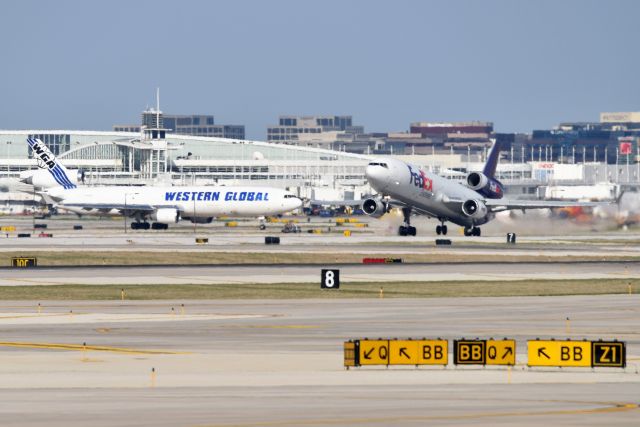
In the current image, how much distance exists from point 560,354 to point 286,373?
816 centimetres

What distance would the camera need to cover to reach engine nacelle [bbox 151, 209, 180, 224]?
14038cm

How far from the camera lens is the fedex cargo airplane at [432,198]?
11069 cm

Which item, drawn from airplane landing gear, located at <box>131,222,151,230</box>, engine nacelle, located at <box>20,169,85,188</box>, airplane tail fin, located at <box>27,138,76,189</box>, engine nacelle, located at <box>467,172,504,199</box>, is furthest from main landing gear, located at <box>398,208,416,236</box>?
engine nacelle, located at <box>20,169,85,188</box>

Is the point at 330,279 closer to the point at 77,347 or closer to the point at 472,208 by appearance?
the point at 77,347

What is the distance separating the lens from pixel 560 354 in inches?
1499

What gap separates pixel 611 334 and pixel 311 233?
277 ft

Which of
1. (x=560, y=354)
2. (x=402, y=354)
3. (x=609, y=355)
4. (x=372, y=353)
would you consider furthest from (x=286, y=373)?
(x=609, y=355)

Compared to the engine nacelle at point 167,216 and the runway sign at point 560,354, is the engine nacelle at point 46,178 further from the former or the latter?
the runway sign at point 560,354

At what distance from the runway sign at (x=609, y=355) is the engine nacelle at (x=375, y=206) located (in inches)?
3136

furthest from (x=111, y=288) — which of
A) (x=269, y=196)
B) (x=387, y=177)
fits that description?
(x=269, y=196)

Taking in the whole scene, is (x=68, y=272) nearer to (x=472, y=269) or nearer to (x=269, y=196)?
(x=472, y=269)

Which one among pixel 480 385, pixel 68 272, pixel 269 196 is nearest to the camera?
pixel 480 385

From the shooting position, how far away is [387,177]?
109812mm

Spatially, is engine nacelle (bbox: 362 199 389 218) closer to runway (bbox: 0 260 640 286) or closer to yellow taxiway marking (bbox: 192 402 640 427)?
runway (bbox: 0 260 640 286)
